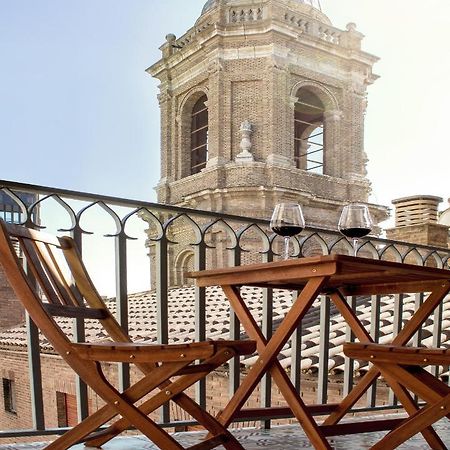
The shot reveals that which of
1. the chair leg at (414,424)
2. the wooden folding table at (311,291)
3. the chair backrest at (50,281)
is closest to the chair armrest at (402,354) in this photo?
the chair leg at (414,424)

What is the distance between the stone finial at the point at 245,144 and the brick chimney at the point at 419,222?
9106 millimetres

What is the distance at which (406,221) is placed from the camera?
34.5ft

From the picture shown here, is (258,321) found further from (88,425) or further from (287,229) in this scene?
(88,425)

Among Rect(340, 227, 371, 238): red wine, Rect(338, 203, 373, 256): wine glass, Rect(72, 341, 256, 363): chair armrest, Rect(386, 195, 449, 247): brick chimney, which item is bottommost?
Rect(72, 341, 256, 363): chair armrest

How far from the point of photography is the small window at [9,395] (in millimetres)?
13166

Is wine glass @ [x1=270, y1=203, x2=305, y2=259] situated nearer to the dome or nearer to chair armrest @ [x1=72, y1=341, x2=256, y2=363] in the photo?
chair armrest @ [x1=72, y1=341, x2=256, y2=363]

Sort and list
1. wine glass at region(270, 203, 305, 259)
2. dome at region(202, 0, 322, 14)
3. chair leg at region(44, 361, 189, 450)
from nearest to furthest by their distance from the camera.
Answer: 1. chair leg at region(44, 361, 189, 450)
2. wine glass at region(270, 203, 305, 259)
3. dome at region(202, 0, 322, 14)

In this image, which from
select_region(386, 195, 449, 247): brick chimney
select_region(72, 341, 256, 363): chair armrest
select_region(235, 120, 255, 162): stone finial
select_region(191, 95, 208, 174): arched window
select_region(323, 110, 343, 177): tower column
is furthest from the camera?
select_region(191, 95, 208, 174): arched window

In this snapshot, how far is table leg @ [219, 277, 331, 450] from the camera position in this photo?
2.27m

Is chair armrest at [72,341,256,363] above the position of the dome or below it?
below

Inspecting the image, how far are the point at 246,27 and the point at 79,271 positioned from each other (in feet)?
60.3

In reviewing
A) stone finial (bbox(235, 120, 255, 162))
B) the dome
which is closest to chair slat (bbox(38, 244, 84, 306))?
stone finial (bbox(235, 120, 255, 162))

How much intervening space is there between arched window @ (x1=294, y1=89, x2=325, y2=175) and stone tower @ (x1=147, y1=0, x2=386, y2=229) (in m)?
0.05

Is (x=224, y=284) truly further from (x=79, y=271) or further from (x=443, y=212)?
(x=443, y=212)
